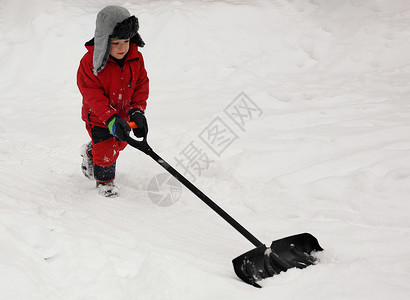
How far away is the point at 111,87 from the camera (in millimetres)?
2738

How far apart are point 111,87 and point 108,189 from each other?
822 millimetres

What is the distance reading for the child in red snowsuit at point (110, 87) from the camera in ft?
8.06

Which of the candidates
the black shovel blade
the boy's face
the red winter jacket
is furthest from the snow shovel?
the boy's face

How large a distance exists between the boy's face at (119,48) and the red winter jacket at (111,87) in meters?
0.08

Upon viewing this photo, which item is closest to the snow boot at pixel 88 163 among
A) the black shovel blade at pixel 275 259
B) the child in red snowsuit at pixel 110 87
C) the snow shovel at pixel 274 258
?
the child in red snowsuit at pixel 110 87

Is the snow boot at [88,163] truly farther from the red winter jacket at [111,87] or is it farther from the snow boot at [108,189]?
the red winter jacket at [111,87]

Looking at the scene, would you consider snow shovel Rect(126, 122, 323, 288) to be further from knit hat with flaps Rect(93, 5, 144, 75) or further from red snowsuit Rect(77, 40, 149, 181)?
knit hat with flaps Rect(93, 5, 144, 75)

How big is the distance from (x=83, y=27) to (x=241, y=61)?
2.65 m

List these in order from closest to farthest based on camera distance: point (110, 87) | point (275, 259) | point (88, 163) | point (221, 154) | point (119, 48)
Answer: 1. point (275, 259)
2. point (119, 48)
3. point (110, 87)
4. point (88, 163)
5. point (221, 154)

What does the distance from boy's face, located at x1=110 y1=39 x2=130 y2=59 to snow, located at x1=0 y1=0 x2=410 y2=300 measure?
110 centimetres

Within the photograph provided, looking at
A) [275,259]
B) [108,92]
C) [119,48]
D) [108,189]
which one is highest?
[119,48]

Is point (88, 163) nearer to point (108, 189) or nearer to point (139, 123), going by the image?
point (108, 189)

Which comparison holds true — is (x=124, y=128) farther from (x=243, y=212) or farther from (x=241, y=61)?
(x=241, y=61)

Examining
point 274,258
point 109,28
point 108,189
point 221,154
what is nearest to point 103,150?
point 108,189
